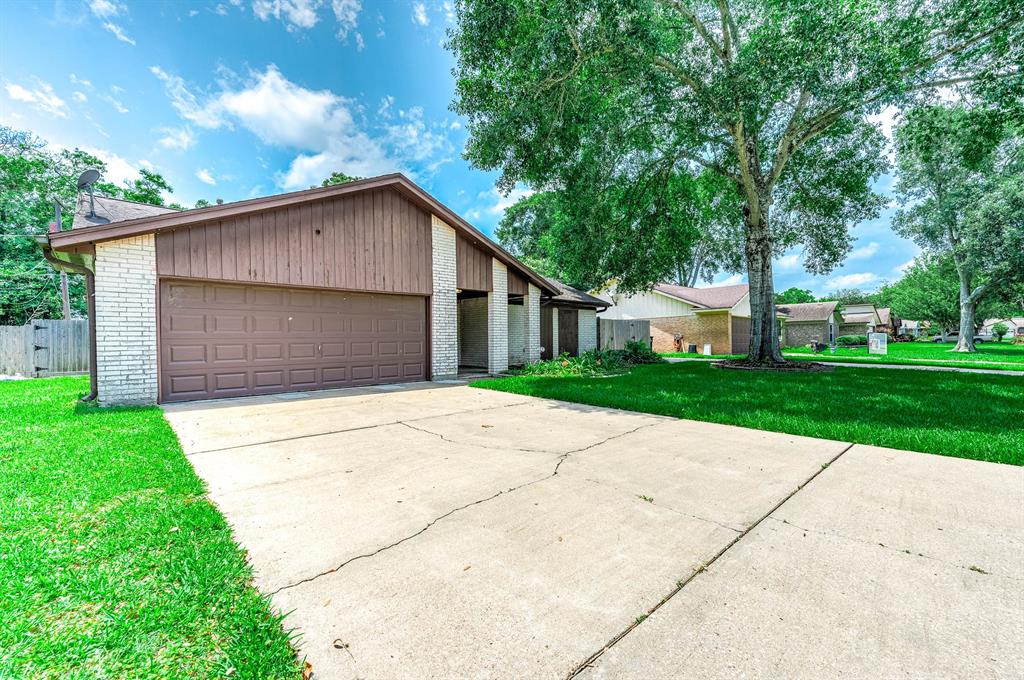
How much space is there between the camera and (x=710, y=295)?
25328mm

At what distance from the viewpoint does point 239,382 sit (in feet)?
26.3

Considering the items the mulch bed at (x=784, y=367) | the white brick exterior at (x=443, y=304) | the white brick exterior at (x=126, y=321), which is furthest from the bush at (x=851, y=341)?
the white brick exterior at (x=126, y=321)

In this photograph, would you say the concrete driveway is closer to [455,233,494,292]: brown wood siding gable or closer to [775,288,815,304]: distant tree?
[455,233,494,292]: brown wood siding gable

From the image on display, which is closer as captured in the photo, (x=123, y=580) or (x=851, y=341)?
(x=123, y=580)

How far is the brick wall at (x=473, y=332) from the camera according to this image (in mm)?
13742

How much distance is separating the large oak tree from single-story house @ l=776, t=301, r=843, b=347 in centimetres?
2265

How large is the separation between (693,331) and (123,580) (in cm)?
2550

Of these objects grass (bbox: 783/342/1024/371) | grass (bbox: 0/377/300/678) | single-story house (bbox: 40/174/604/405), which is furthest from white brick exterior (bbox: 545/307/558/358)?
grass (bbox: 0/377/300/678)

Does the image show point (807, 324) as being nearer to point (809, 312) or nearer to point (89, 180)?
point (809, 312)

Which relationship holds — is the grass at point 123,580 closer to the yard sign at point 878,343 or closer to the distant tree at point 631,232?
the distant tree at point 631,232

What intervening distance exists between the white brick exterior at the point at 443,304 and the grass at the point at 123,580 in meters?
6.97

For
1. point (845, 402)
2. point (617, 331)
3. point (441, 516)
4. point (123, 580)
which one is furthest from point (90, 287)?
point (617, 331)

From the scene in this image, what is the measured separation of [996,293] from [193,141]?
4273 centimetres

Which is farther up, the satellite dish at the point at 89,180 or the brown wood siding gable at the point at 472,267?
the satellite dish at the point at 89,180
